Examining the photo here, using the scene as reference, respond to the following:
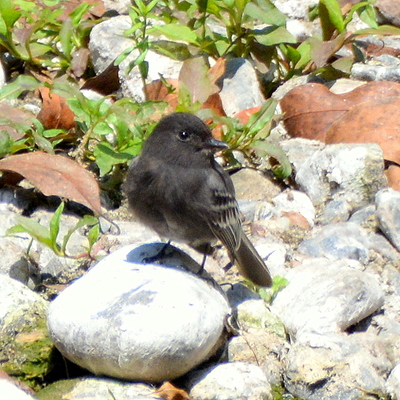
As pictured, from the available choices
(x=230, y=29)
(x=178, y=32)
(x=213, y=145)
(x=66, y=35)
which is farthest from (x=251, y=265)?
(x=66, y=35)

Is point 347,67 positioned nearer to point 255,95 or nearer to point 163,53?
point 255,95

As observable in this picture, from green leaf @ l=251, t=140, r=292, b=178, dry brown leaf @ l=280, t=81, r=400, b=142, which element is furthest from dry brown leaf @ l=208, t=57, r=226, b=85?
green leaf @ l=251, t=140, r=292, b=178

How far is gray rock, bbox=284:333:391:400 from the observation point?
13.8 ft

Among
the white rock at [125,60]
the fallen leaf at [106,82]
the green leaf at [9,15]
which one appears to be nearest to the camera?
the green leaf at [9,15]

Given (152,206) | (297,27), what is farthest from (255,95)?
(152,206)

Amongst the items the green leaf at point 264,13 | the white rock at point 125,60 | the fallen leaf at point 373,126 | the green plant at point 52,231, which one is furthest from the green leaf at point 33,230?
the green leaf at point 264,13

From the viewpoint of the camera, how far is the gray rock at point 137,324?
Answer: 13.2 feet

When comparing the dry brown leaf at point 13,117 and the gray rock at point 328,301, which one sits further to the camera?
the dry brown leaf at point 13,117

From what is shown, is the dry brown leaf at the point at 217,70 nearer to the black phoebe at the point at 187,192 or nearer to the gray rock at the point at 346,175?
the gray rock at the point at 346,175

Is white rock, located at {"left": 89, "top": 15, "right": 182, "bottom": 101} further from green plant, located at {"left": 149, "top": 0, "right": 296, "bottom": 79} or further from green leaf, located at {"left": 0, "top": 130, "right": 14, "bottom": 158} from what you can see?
green leaf, located at {"left": 0, "top": 130, "right": 14, "bottom": 158}

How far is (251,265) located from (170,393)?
3.99ft

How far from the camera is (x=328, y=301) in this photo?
4.72 metres

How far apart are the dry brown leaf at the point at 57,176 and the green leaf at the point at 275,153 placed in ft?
3.83

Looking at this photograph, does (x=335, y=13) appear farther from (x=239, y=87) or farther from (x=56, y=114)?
(x=56, y=114)
